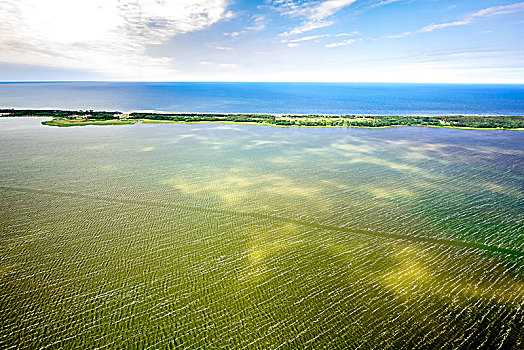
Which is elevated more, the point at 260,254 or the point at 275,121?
the point at 275,121

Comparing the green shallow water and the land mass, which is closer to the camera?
the green shallow water

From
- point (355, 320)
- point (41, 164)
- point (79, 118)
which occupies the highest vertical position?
point (79, 118)

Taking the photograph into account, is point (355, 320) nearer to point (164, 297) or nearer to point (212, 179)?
point (164, 297)

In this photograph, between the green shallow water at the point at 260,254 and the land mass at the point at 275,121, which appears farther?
the land mass at the point at 275,121

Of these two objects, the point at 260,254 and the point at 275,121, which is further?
the point at 275,121

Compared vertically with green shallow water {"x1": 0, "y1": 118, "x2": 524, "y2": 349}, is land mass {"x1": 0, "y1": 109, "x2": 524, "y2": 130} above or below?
above

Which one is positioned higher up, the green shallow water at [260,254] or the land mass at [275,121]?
the land mass at [275,121]

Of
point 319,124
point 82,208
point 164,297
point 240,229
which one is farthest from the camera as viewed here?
point 319,124

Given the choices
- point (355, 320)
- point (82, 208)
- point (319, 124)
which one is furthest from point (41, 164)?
point (319, 124)
